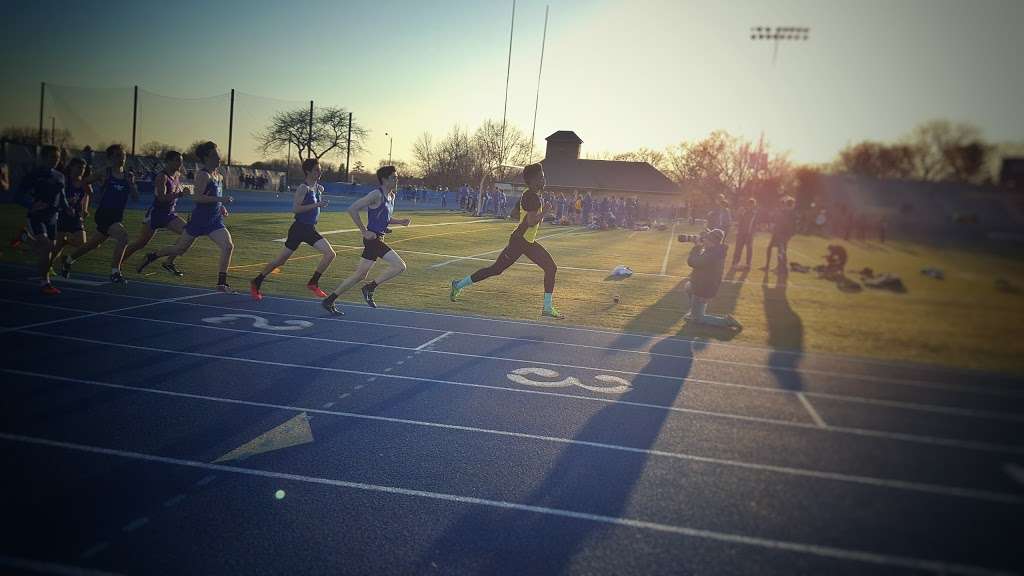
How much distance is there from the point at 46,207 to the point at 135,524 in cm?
830

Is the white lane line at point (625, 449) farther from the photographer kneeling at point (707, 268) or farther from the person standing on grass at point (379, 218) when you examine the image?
the photographer kneeling at point (707, 268)

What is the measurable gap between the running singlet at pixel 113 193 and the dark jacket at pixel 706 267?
10.0m

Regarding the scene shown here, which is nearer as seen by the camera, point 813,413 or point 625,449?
point 813,413

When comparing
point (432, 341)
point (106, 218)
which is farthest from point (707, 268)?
point (106, 218)

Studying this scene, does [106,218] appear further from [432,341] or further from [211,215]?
[432,341]

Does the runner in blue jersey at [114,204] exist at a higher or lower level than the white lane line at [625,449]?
higher

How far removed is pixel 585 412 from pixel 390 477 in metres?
2.14

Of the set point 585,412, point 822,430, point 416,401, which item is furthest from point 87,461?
point 822,430

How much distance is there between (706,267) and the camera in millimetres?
7480

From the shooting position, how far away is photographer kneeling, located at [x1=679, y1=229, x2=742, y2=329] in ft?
23.5

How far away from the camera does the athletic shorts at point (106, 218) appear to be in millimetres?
9391

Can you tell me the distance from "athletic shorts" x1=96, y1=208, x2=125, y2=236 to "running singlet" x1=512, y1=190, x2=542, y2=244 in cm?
820

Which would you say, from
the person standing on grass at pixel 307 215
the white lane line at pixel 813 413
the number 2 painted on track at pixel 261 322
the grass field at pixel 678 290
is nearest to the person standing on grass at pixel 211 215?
the grass field at pixel 678 290

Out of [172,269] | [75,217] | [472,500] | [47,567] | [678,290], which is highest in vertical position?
[75,217]
